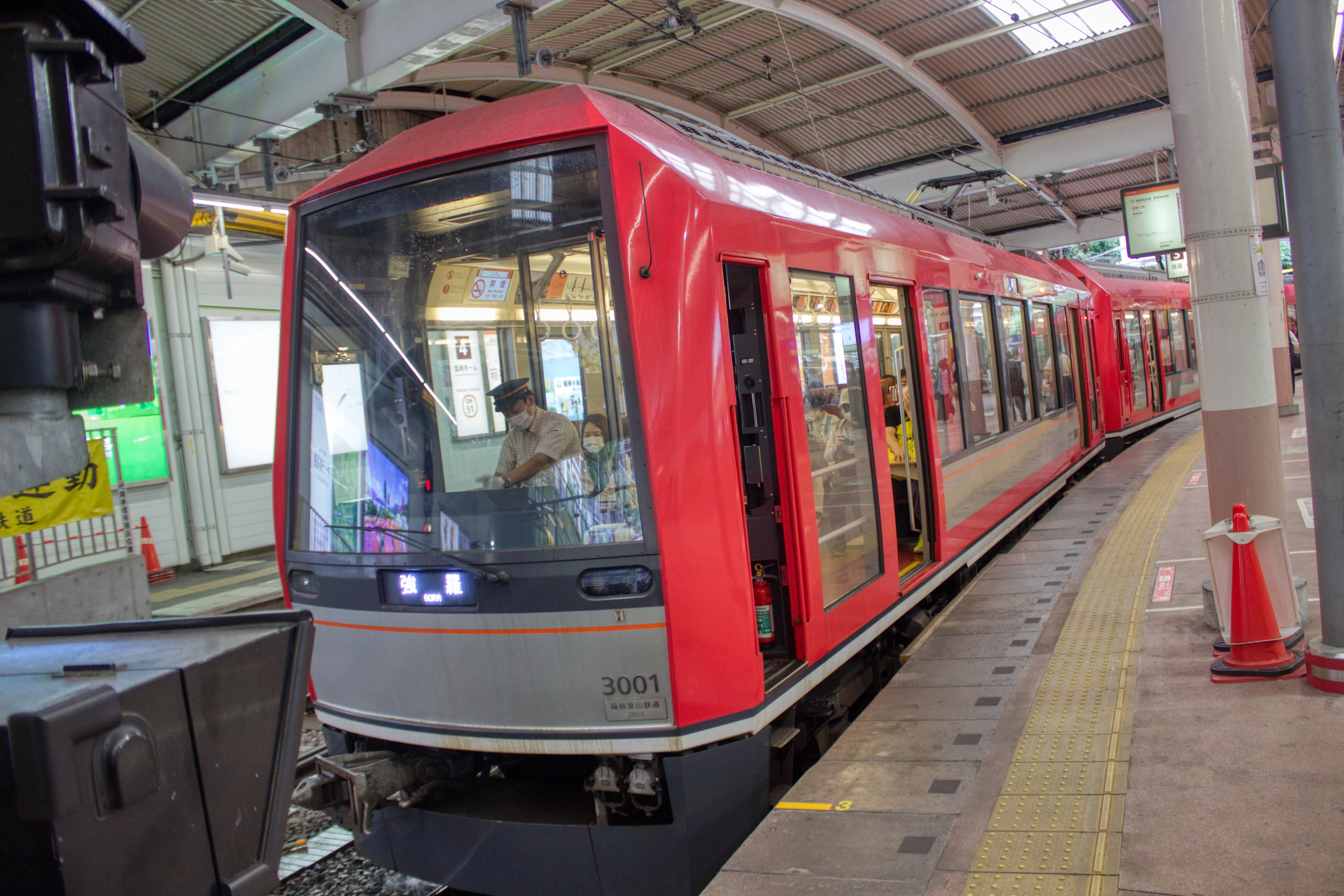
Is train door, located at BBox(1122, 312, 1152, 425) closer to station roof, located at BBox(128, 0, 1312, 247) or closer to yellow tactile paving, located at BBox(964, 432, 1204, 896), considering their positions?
station roof, located at BBox(128, 0, 1312, 247)

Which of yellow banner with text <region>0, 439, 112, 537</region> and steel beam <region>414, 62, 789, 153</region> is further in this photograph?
steel beam <region>414, 62, 789, 153</region>

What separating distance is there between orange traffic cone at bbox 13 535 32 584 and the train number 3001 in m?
7.38

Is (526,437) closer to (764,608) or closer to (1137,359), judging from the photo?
(764,608)

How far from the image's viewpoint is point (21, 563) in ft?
28.2

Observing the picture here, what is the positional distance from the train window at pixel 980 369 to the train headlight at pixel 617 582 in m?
4.40

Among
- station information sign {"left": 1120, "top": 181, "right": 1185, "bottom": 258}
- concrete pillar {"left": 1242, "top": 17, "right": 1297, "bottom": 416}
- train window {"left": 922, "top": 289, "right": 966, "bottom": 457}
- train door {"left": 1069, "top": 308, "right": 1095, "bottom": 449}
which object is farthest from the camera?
station information sign {"left": 1120, "top": 181, "right": 1185, "bottom": 258}

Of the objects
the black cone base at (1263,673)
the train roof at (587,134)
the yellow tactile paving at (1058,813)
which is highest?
the train roof at (587,134)

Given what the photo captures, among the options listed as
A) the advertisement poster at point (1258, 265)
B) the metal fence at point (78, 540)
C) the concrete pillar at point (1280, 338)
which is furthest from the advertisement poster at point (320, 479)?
the concrete pillar at point (1280, 338)

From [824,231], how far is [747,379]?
1380mm

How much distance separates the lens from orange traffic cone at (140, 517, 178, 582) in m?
11.5

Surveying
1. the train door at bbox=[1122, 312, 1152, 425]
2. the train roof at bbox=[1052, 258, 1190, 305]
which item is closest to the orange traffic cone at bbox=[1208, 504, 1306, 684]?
the train roof at bbox=[1052, 258, 1190, 305]

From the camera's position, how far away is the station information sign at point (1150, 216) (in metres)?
13.0

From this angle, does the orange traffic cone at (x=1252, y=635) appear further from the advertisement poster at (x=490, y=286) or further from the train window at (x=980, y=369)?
the advertisement poster at (x=490, y=286)

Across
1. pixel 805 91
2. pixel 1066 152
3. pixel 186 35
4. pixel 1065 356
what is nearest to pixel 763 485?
pixel 186 35
